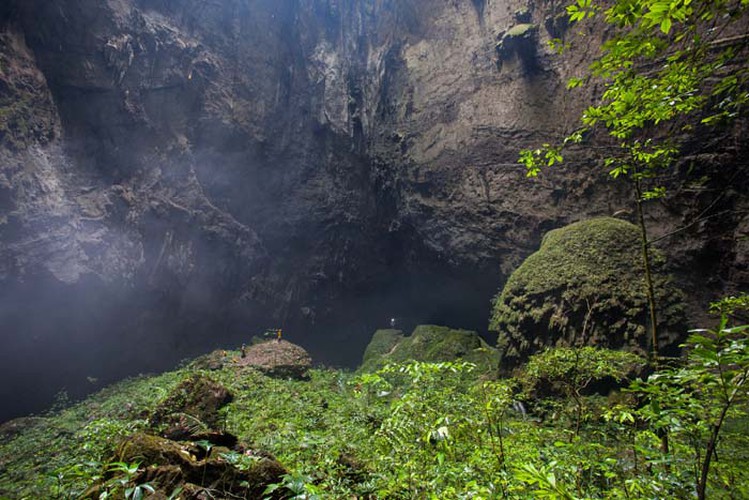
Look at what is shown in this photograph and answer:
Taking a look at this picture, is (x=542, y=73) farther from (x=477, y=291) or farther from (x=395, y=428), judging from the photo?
(x=395, y=428)

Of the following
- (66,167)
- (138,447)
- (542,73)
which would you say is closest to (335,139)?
(542,73)

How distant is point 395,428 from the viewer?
227cm

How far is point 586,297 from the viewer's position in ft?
25.7

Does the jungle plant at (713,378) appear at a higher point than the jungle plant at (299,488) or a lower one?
higher

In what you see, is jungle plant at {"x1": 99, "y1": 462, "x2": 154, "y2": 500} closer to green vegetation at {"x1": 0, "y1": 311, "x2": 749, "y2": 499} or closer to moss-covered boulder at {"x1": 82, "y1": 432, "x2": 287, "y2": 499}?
green vegetation at {"x1": 0, "y1": 311, "x2": 749, "y2": 499}

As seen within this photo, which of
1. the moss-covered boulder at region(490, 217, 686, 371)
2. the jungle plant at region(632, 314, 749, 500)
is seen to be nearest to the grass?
the jungle plant at region(632, 314, 749, 500)

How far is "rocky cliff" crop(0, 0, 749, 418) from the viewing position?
12375 mm

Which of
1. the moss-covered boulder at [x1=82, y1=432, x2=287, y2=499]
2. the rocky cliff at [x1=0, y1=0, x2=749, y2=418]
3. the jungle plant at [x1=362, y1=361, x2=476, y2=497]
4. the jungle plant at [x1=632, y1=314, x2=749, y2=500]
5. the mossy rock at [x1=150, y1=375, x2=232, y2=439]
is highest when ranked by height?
the rocky cliff at [x1=0, y1=0, x2=749, y2=418]

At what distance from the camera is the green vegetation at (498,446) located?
61.2 inches

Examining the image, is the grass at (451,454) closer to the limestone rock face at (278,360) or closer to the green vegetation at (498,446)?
the green vegetation at (498,446)

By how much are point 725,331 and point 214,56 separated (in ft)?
70.2

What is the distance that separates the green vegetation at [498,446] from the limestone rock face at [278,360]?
5.52 metres

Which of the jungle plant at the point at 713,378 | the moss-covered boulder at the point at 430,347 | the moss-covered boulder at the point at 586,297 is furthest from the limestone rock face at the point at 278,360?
the jungle plant at the point at 713,378

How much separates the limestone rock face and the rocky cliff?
532 cm
